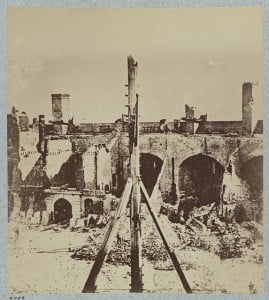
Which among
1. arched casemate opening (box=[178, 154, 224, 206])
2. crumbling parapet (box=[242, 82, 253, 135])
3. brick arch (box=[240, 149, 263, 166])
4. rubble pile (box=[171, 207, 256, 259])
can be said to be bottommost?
rubble pile (box=[171, 207, 256, 259])

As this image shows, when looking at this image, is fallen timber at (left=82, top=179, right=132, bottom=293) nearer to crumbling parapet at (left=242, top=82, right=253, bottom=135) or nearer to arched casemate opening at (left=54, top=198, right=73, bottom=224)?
arched casemate opening at (left=54, top=198, right=73, bottom=224)

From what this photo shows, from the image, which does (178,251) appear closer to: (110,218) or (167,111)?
(110,218)

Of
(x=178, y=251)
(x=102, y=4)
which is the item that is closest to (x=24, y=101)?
(x=102, y=4)

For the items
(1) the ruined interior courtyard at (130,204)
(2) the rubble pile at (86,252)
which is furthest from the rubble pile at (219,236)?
(2) the rubble pile at (86,252)

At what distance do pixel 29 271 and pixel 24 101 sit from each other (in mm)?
267

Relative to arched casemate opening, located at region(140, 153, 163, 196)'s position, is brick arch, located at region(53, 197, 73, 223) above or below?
below

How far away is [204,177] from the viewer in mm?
853

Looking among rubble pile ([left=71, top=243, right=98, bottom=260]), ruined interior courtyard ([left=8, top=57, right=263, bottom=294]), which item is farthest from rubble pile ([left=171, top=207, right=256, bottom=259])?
rubble pile ([left=71, top=243, right=98, bottom=260])

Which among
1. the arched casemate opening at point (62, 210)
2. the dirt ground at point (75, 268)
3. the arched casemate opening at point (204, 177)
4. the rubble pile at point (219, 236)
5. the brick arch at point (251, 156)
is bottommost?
the dirt ground at point (75, 268)

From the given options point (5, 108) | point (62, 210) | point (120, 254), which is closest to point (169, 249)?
point (120, 254)

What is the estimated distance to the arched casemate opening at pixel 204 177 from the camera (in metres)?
0.85

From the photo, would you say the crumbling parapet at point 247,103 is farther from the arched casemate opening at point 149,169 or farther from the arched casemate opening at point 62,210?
the arched casemate opening at point 62,210

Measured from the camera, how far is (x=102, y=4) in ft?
2.81

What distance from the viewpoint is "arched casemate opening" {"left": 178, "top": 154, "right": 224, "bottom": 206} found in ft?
2.79
